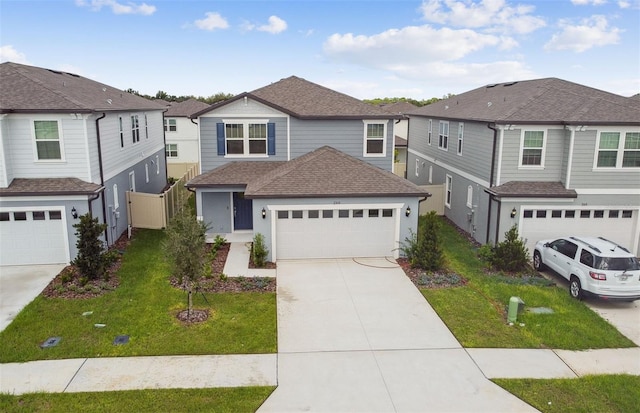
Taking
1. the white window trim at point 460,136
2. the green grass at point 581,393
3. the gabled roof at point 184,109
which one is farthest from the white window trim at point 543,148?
the gabled roof at point 184,109

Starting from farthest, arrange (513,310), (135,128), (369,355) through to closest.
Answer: (135,128) < (513,310) < (369,355)

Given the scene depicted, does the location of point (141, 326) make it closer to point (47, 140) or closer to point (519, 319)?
point (47, 140)

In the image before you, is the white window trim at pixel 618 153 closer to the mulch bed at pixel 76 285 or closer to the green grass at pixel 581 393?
the green grass at pixel 581 393

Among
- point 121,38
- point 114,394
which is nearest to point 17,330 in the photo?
point 114,394

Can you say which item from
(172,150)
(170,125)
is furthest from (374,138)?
(172,150)

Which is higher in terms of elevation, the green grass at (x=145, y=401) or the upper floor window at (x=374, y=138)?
the upper floor window at (x=374, y=138)

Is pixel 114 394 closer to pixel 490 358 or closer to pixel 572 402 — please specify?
pixel 490 358
